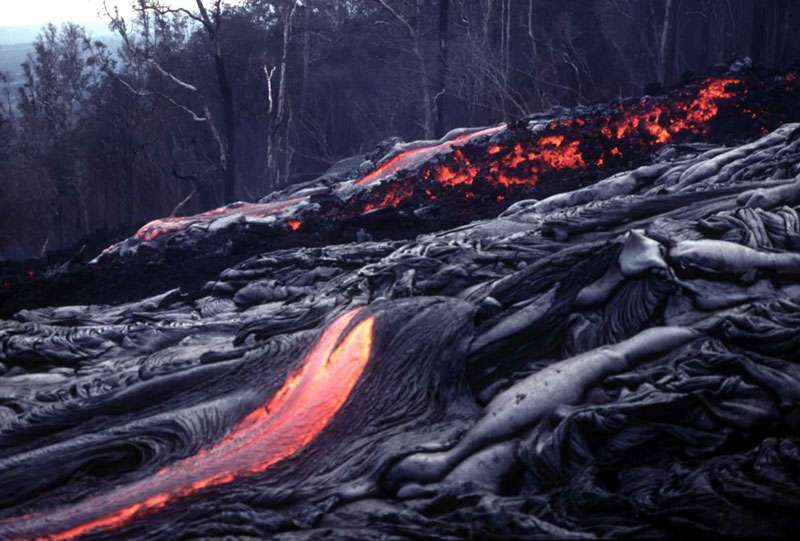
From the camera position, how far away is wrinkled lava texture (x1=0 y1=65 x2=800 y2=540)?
3.52 m

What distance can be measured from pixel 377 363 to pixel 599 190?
388cm

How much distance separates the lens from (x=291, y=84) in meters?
25.4

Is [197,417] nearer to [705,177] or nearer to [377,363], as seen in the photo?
[377,363]

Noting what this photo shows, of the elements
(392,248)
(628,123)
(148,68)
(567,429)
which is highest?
(148,68)

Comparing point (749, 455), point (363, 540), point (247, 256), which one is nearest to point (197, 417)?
point (363, 540)

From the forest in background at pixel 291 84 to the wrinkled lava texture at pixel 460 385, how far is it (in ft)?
42.1

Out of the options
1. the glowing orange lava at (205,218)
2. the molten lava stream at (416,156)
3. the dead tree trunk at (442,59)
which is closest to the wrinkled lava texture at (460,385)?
the glowing orange lava at (205,218)

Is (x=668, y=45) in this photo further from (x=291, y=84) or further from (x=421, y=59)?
(x=291, y=84)

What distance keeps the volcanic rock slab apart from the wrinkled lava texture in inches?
0.6

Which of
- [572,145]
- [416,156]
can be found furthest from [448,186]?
[416,156]

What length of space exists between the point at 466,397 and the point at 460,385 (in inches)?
4.0

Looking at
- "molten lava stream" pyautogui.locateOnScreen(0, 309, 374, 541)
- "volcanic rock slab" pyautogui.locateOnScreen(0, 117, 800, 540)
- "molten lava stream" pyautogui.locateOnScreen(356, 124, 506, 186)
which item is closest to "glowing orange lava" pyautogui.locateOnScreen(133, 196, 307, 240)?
"molten lava stream" pyautogui.locateOnScreen(356, 124, 506, 186)

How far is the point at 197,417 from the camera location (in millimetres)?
4559

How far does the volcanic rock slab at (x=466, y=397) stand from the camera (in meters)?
3.48
